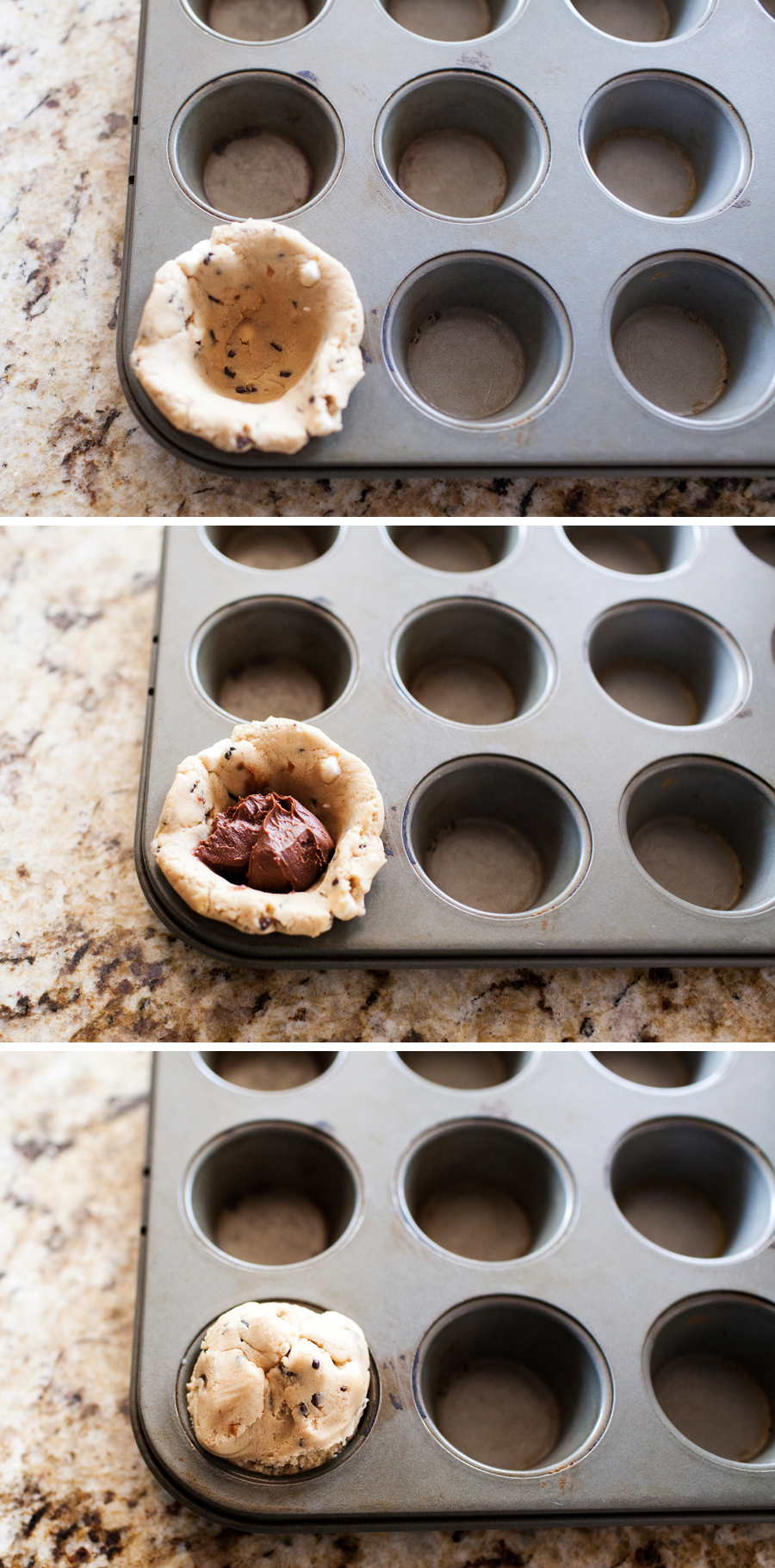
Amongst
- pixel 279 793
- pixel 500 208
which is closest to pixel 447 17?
pixel 500 208

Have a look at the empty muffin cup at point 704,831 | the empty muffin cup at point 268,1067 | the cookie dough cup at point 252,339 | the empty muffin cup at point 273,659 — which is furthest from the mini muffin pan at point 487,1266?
the cookie dough cup at point 252,339

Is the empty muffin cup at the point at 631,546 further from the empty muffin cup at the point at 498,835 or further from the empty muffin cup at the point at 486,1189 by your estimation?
the empty muffin cup at the point at 486,1189

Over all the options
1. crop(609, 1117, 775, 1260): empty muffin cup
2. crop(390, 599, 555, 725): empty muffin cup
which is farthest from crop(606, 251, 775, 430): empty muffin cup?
crop(609, 1117, 775, 1260): empty muffin cup

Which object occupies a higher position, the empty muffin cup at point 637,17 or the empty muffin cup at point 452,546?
the empty muffin cup at point 637,17

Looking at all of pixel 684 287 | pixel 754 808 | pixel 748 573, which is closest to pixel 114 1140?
pixel 754 808

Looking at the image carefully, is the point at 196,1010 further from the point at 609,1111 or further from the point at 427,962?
the point at 609,1111

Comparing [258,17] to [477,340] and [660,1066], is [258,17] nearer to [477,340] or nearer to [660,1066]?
[477,340]
